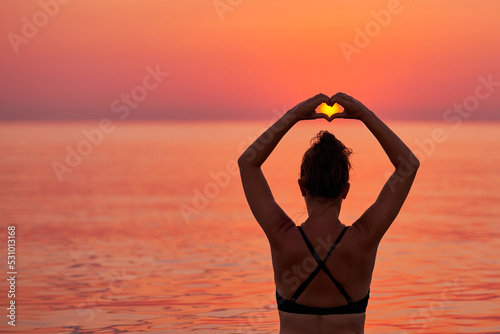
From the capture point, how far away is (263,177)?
3639 mm

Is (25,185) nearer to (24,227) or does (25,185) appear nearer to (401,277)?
(24,227)

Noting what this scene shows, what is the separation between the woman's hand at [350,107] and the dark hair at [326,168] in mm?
159

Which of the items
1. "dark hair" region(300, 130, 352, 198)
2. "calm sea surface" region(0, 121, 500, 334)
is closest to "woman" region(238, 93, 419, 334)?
"dark hair" region(300, 130, 352, 198)

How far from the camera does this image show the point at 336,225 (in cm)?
356

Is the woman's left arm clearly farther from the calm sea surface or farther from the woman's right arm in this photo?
the calm sea surface

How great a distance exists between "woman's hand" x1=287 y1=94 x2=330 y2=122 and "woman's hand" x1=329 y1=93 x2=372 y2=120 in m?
0.04

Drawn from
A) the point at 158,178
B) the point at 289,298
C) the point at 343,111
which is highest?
the point at 158,178

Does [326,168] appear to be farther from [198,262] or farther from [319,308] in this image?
[198,262]

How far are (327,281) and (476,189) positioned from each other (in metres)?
26.5

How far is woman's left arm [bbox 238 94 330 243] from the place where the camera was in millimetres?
3586

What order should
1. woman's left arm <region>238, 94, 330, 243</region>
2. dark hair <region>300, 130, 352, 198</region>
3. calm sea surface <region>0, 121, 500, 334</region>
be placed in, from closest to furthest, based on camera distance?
dark hair <region>300, 130, 352, 198</region> < woman's left arm <region>238, 94, 330, 243</region> < calm sea surface <region>0, 121, 500, 334</region>

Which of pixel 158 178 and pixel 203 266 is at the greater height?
pixel 158 178

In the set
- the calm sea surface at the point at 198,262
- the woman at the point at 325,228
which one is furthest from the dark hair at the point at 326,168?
the calm sea surface at the point at 198,262

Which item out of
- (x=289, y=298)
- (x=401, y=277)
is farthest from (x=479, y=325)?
(x=289, y=298)
